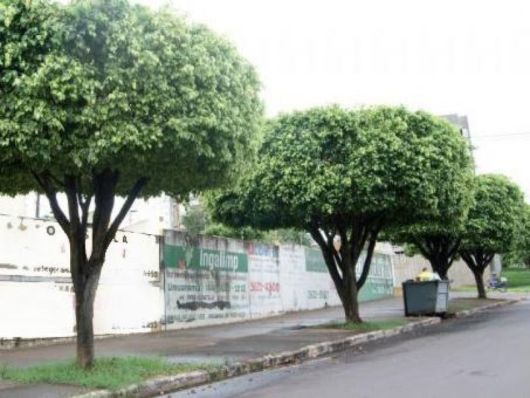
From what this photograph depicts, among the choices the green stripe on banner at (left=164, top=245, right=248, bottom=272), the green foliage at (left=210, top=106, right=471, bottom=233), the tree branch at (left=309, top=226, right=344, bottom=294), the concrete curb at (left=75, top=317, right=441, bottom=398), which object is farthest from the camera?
the green stripe on banner at (left=164, top=245, right=248, bottom=272)

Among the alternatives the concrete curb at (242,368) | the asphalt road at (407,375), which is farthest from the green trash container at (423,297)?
the asphalt road at (407,375)

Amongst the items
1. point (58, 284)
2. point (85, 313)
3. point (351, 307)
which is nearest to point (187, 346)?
point (58, 284)

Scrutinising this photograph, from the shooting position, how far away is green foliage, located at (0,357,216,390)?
357 inches

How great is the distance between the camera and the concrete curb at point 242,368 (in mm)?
8961

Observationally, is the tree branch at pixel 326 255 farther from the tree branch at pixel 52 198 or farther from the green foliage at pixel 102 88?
the green foliage at pixel 102 88

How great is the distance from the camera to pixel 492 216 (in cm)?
3005

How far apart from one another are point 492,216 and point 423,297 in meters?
9.66

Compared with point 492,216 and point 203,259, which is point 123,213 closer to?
point 203,259

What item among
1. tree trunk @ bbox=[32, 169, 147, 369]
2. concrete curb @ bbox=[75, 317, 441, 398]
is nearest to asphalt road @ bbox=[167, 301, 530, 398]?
concrete curb @ bbox=[75, 317, 441, 398]

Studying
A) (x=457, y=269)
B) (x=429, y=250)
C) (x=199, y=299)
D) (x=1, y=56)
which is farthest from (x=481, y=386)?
(x=457, y=269)

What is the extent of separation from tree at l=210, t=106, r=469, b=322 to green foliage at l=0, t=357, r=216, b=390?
241 inches

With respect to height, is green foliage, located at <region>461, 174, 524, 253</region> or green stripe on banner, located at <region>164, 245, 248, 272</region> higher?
green foliage, located at <region>461, 174, 524, 253</region>

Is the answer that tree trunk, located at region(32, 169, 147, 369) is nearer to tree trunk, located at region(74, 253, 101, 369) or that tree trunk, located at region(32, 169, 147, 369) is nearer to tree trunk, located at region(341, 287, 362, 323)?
tree trunk, located at region(74, 253, 101, 369)

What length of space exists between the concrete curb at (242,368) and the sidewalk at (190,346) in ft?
0.87
